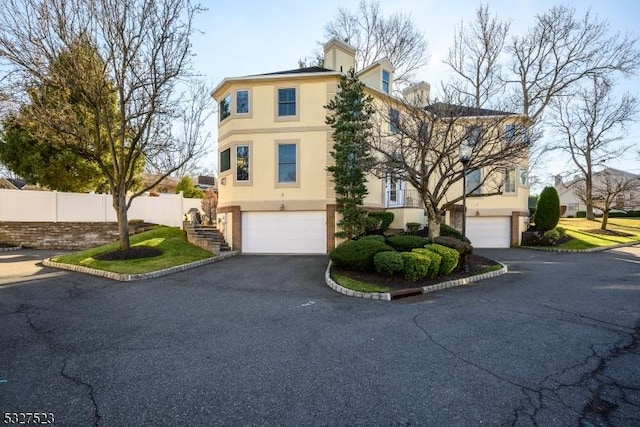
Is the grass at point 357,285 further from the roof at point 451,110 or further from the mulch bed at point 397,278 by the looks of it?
the roof at point 451,110

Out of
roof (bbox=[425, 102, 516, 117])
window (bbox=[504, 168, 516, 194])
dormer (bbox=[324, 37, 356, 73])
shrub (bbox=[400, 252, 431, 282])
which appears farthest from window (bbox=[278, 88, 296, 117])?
window (bbox=[504, 168, 516, 194])

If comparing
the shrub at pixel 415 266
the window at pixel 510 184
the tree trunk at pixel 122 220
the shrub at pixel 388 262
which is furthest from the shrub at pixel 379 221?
the tree trunk at pixel 122 220

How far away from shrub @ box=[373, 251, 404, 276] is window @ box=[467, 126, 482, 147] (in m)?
5.77

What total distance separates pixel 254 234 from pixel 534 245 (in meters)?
16.2

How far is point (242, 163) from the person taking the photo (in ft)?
54.0

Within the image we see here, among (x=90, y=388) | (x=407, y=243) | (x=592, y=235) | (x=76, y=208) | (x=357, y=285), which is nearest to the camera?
(x=90, y=388)

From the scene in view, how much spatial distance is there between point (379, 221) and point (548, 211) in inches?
489

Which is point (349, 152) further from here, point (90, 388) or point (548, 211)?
point (548, 211)

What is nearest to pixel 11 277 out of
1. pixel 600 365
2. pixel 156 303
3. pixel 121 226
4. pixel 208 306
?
pixel 121 226

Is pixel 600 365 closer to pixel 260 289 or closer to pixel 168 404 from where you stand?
pixel 168 404

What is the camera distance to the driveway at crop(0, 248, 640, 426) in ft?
11.1

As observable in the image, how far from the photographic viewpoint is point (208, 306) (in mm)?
7578

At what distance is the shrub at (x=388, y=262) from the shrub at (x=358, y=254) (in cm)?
29

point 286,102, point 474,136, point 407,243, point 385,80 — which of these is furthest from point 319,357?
point 385,80
